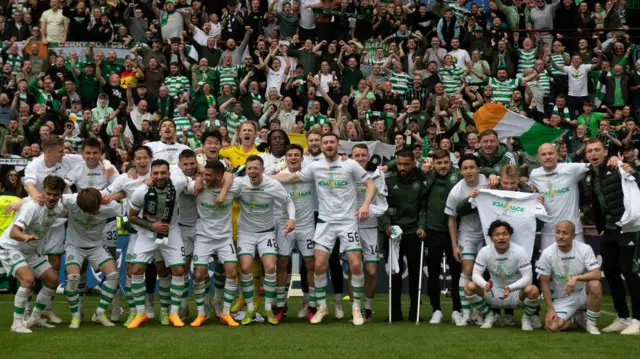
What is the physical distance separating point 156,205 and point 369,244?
306cm

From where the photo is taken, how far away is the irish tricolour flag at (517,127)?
1462 centimetres

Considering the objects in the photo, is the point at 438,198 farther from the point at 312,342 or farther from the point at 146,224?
the point at 146,224

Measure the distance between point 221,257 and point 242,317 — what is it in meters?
0.97

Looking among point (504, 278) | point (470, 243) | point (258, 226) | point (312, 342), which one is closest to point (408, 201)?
point (470, 243)

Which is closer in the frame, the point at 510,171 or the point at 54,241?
the point at 510,171

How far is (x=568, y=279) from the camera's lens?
12.2 meters

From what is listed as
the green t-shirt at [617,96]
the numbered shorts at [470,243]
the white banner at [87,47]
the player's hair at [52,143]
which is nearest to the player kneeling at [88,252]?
the player's hair at [52,143]

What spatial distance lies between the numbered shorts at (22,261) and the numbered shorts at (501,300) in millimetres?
5739

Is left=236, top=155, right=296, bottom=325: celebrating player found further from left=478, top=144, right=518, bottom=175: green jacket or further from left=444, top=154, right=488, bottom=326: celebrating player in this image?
left=478, top=144, right=518, bottom=175: green jacket

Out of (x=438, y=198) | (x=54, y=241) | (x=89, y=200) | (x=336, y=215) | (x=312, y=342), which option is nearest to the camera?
(x=312, y=342)

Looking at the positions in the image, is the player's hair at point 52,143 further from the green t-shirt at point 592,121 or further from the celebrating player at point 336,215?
the green t-shirt at point 592,121

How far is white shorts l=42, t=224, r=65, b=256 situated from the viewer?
1334 cm

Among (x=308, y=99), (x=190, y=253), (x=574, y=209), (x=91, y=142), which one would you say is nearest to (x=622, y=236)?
(x=574, y=209)

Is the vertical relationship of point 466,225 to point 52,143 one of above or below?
below
